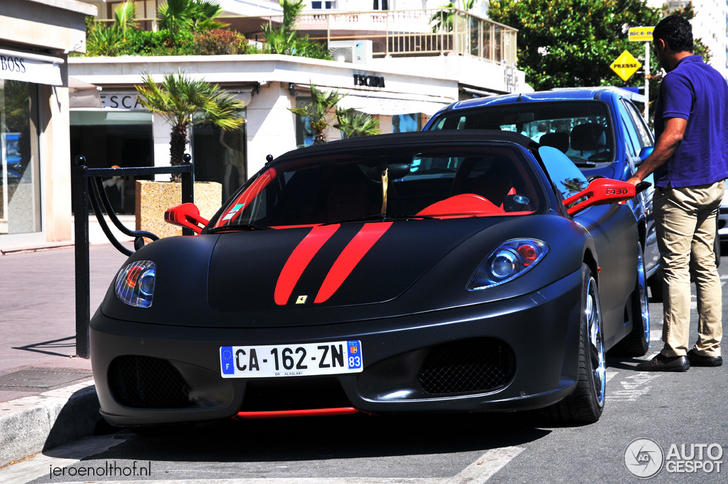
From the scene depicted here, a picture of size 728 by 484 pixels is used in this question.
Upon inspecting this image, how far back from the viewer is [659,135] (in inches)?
220

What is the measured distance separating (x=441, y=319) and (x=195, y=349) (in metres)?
0.90

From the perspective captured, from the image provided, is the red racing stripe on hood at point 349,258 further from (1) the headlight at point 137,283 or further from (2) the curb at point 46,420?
(2) the curb at point 46,420

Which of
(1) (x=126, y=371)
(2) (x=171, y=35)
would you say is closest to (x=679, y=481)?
(1) (x=126, y=371)

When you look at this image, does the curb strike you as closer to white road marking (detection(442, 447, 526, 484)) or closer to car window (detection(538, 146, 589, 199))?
white road marking (detection(442, 447, 526, 484))

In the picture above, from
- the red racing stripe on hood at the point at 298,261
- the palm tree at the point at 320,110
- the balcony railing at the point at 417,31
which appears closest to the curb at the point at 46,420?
the red racing stripe on hood at the point at 298,261

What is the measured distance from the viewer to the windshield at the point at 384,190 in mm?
4516

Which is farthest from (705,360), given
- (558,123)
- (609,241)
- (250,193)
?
(558,123)

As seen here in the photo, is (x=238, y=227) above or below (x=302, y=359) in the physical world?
above

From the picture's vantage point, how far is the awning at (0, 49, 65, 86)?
1395 cm

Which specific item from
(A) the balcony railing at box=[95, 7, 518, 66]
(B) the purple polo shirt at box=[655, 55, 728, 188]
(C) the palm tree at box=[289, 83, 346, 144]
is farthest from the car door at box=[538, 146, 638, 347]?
(A) the balcony railing at box=[95, 7, 518, 66]

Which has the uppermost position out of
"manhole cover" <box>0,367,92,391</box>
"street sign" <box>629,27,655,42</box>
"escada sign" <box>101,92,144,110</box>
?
"street sign" <box>629,27,655,42</box>

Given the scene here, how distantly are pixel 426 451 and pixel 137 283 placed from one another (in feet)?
4.41

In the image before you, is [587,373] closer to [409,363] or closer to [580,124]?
[409,363]

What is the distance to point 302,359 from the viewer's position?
3549 mm
